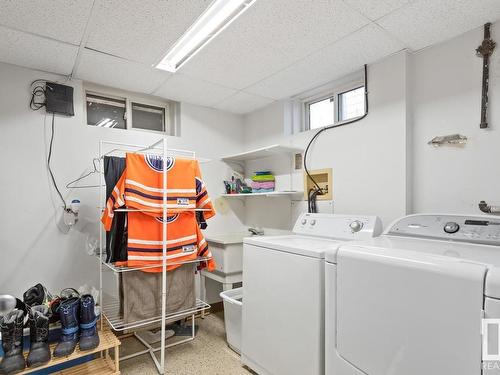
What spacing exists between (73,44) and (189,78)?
0.84 meters

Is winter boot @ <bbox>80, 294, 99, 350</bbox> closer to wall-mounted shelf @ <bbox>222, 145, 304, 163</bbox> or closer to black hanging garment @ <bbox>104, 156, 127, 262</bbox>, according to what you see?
black hanging garment @ <bbox>104, 156, 127, 262</bbox>

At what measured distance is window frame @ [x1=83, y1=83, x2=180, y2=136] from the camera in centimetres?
252

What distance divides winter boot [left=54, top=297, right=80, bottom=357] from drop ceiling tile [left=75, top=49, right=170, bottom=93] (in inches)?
66.3

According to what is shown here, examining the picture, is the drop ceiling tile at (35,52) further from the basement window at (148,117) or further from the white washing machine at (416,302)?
the white washing machine at (416,302)

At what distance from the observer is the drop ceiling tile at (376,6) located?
1.45m

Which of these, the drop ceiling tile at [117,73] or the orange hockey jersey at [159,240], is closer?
the orange hockey jersey at [159,240]

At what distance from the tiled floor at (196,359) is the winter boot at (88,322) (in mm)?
413

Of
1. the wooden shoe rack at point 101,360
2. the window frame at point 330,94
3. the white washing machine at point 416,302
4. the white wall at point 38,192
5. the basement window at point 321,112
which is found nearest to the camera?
the white washing machine at point 416,302

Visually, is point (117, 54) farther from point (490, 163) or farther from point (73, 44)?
point (490, 163)

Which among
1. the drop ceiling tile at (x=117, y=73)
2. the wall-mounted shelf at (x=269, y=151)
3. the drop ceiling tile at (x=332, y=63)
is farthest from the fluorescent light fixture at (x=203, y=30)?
the wall-mounted shelf at (x=269, y=151)

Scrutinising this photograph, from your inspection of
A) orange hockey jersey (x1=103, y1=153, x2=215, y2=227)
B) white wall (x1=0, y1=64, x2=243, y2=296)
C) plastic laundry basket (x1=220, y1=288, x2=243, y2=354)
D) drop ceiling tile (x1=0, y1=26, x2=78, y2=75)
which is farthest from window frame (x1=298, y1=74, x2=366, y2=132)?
drop ceiling tile (x1=0, y1=26, x2=78, y2=75)

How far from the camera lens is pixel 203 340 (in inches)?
94.8

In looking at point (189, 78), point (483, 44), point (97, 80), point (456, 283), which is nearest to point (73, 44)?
point (97, 80)

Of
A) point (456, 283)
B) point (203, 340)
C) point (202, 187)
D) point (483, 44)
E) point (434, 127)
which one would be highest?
point (483, 44)
